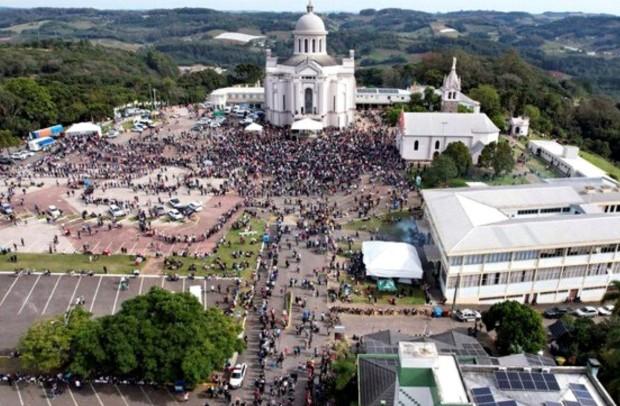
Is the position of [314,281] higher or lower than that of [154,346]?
lower

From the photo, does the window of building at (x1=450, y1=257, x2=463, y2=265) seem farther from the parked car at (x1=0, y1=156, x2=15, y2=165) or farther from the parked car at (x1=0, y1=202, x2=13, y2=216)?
the parked car at (x1=0, y1=156, x2=15, y2=165)

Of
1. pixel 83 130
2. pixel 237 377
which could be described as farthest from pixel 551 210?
pixel 83 130

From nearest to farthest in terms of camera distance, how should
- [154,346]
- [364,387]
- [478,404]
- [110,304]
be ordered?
[478,404] < [364,387] < [154,346] < [110,304]

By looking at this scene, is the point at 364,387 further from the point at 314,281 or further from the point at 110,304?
the point at 110,304

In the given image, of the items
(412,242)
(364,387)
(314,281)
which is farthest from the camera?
(412,242)

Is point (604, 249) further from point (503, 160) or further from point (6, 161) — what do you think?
point (6, 161)

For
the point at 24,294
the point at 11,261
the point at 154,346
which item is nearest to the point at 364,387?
the point at 154,346

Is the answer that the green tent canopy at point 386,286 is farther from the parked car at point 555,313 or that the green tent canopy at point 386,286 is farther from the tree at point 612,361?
the tree at point 612,361

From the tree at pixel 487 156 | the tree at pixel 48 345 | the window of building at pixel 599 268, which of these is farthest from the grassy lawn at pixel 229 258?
the tree at pixel 487 156
